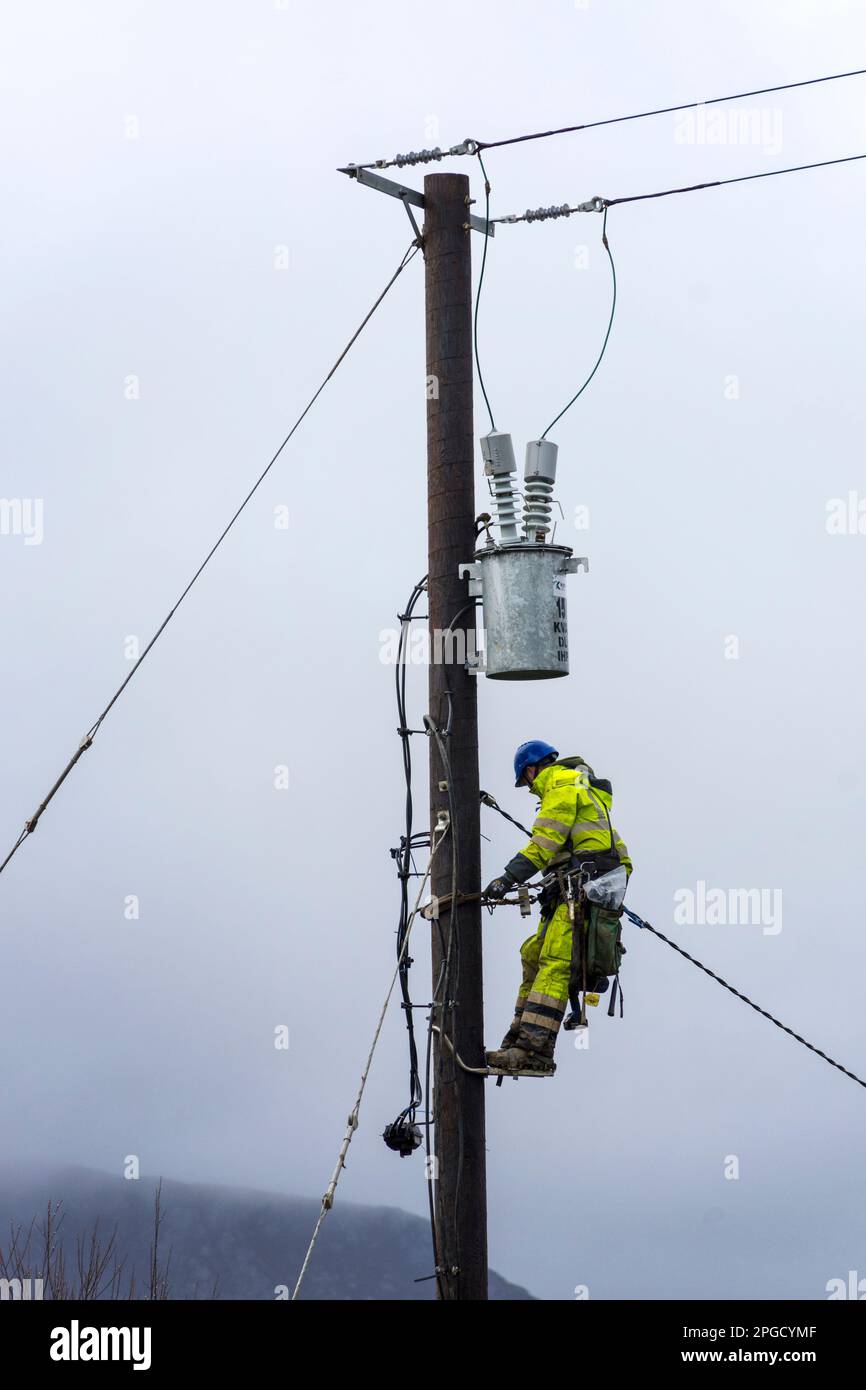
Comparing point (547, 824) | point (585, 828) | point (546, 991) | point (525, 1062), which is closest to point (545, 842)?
point (547, 824)

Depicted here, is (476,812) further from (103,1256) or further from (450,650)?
(103,1256)

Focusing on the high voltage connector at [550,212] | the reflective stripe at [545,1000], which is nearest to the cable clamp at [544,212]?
the high voltage connector at [550,212]

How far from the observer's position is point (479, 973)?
10359 mm

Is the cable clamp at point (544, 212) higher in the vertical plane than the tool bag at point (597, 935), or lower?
higher

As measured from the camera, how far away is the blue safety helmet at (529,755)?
1091 cm

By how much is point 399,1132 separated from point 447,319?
188 inches

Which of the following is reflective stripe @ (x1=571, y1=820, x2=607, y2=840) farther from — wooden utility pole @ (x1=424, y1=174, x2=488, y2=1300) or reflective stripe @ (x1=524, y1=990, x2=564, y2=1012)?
reflective stripe @ (x1=524, y1=990, x2=564, y2=1012)

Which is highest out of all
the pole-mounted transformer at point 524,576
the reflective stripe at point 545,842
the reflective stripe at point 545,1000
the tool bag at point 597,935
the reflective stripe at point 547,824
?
the pole-mounted transformer at point 524,576

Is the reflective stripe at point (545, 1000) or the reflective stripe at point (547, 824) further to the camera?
the reflective stripe at point (547, 824)

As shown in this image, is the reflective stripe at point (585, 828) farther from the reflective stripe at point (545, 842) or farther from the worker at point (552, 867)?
the reflective stripe at point (545, 842)

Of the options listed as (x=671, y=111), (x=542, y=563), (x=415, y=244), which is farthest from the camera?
(x=671, y=111)

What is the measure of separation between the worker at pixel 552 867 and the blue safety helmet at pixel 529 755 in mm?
98

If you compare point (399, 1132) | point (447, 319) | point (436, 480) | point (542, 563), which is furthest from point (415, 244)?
point (399, 1132)

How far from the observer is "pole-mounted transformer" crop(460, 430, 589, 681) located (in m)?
9.98
